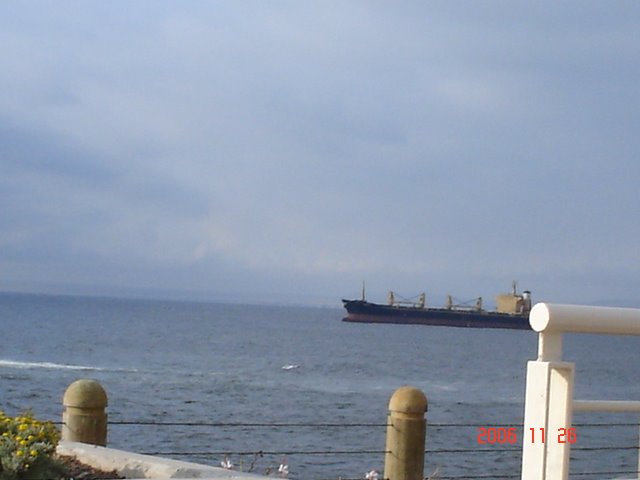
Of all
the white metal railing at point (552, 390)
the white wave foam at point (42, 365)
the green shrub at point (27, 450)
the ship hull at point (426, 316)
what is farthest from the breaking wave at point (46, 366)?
the ship hull at point (426, 316)

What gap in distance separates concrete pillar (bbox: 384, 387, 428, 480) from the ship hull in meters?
133

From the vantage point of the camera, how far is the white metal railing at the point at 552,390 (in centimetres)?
395

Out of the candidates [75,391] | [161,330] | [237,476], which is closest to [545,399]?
[237,476]

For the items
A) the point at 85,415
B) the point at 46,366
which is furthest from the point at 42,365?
the point at 85,415

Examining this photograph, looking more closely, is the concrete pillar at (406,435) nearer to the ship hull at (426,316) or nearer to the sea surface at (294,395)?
the sea surface at (294,395)

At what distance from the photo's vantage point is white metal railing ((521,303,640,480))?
156 inches

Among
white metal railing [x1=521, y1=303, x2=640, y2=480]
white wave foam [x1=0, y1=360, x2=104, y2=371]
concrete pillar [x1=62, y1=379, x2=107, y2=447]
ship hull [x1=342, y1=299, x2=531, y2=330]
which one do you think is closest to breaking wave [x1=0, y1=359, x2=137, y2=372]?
white wave foam [x1=0, y1=360, x2=104, y2=371]

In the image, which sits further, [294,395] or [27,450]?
[294,395]

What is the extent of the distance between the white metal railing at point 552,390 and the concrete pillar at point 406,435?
15.6 ft

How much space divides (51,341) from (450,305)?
243 ft

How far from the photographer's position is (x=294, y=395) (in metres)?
46.1

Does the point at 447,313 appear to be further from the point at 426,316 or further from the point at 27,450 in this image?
the point at 27,450

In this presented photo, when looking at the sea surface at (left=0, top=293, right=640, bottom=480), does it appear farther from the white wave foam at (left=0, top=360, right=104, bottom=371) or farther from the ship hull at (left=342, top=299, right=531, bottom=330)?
the ship hull at (left=342, top=299, right=531, bottom=330)

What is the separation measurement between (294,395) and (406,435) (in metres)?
37.7
